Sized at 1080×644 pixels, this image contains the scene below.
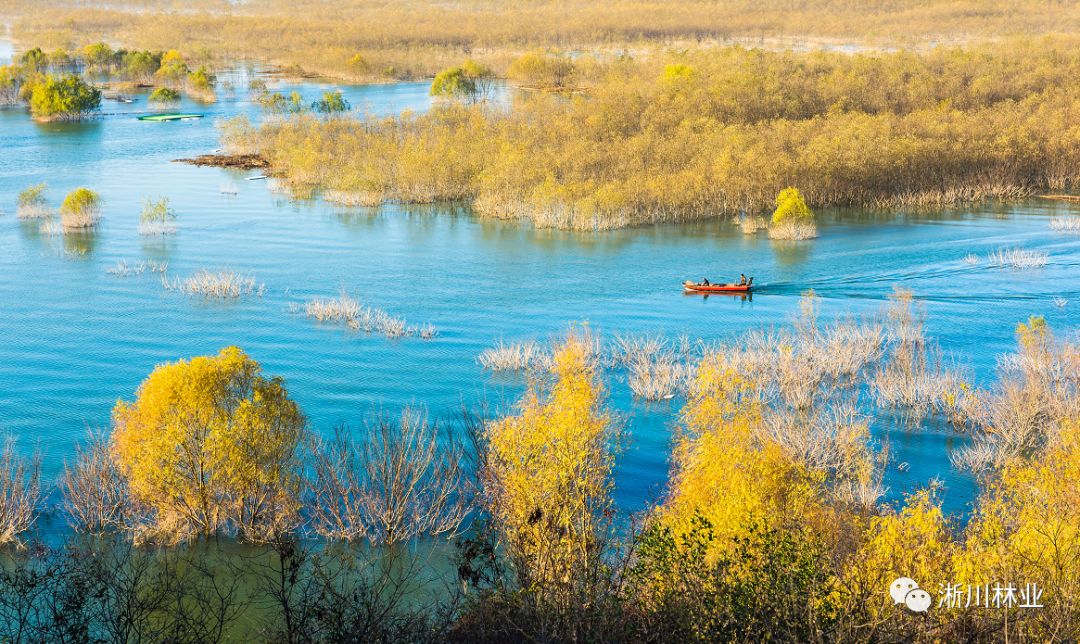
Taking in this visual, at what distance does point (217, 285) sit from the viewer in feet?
181

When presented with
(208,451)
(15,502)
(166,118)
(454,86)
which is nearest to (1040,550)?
(208,451)

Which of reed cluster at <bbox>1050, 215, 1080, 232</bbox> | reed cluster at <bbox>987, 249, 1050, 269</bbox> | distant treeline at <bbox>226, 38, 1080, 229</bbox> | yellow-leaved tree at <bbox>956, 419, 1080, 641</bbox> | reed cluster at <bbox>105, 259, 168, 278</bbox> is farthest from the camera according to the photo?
distant treeline at <bbox>226, 38, 1080, 229</bbox>

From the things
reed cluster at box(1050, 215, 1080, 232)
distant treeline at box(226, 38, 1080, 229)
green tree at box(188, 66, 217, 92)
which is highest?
green tree at box(188, 66, 217, 92)

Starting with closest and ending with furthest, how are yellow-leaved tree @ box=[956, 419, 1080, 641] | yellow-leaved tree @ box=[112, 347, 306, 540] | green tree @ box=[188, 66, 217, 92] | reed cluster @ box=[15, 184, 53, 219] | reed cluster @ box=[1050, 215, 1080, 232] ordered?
yellow-leaved tree @ box=[956, 419, 1080, 641]
yellow-leaved tree @ box=[112, 347, 306, 540]
reed cluster @ box=[1050, 215, 1080, 232]
reed cluster @ box=[15, 184, 53, 219]
green tree @ box=[188, 66, 217, 92]

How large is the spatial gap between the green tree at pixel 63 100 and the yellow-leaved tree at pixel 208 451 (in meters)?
97.9

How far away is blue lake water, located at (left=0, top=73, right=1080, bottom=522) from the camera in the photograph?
41.6 meters

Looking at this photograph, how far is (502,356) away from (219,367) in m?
16.1

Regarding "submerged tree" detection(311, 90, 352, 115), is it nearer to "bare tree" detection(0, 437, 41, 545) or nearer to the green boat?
the green boat

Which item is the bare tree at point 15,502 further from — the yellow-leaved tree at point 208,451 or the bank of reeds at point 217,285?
the bank of reeds at point 217,285

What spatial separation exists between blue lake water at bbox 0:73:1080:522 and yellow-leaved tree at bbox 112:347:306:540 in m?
7.71

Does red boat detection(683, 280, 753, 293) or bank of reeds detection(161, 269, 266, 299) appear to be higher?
red boat detection(683, 280, 753, 293)

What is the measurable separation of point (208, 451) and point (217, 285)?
88.9ft

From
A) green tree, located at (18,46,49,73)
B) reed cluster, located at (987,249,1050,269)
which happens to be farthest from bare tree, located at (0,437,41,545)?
green tree, located at (18,46,49,73)

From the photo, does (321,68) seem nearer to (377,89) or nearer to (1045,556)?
(377,89)
